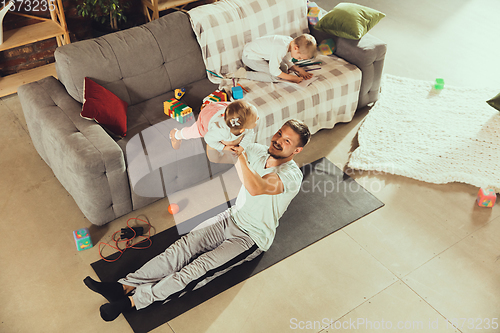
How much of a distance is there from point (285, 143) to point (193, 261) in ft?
2.75

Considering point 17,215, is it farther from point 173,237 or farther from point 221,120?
point 221,120

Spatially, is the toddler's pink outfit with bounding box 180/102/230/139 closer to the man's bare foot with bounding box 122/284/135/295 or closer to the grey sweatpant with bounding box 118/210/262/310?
the grey sweatpant with bounding box 118/210/262/310

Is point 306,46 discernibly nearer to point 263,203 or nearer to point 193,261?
point 263,203

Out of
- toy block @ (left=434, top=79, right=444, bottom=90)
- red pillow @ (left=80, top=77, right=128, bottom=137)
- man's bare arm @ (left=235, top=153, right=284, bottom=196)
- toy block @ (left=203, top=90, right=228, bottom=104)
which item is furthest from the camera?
toy block @ (left=434, top=79, right=444, bottom=90)

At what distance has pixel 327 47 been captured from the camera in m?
3.66

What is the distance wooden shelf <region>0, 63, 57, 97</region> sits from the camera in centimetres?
386

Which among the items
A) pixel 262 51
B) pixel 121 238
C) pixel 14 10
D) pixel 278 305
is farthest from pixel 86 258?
pixel 14 10

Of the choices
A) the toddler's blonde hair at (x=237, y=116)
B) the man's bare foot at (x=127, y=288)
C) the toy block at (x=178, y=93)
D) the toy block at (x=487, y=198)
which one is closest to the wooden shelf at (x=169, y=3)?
the toy block at (x=178, y=93)

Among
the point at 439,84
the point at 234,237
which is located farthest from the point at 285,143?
the point at 439,84

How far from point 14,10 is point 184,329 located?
3.28 metres

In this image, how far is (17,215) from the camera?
2.80 m

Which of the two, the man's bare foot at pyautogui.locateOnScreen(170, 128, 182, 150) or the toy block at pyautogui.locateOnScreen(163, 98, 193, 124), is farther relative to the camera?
the toy block at pyautogui.locateOnScreen(163, 98, 193, 124)

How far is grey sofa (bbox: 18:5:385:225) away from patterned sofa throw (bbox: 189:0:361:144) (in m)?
0.13

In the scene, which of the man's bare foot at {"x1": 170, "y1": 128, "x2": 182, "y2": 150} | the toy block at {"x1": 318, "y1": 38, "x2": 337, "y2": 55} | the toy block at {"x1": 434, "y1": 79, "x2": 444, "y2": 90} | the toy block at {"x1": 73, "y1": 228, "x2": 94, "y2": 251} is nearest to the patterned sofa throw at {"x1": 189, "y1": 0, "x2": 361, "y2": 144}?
the toy block at {"x1": 318, "y1": 38, "x2": 337, "y2": 55}
